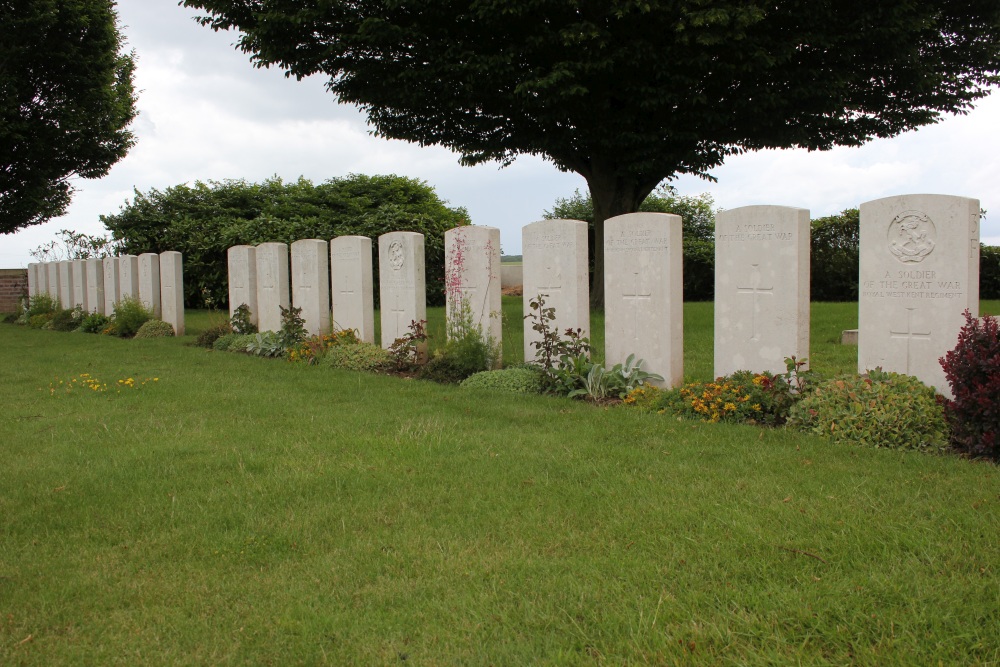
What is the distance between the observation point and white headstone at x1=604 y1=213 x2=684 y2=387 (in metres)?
7.79

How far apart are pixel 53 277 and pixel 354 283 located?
50.2 feet

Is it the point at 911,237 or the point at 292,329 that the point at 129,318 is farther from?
the point at 911,237

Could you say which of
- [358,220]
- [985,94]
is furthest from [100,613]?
[358,220]

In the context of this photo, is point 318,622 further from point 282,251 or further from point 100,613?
point 282,251

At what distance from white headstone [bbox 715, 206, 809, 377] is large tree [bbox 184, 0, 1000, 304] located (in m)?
5.63

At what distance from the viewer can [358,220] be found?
23891 mm

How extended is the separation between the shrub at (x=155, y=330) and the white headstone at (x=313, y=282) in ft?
15.2

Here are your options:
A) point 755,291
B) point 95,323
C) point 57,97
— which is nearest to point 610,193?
point 755,291

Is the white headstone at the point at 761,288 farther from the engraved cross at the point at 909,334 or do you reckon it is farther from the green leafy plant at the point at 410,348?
the green leafy plant at the point at 410,348

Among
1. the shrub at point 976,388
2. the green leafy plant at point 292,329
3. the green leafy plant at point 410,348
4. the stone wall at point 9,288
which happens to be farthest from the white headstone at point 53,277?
the shrub at point 976,388

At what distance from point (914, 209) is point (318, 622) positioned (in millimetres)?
5472

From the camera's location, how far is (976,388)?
5.46 metres

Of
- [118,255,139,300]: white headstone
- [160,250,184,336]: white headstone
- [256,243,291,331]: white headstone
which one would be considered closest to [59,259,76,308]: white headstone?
[118,255,139,300]: white headstone

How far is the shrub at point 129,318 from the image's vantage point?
16.3 metres
